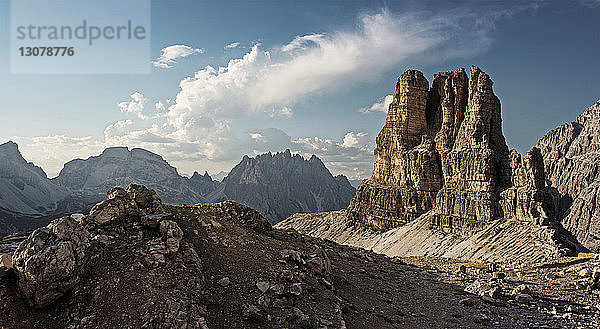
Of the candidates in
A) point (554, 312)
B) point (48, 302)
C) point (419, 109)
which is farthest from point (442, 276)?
point (419, 109)

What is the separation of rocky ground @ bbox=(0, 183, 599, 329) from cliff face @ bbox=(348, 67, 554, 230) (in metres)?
69.2

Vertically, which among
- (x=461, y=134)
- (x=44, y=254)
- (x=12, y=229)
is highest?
(x=461, y=134)

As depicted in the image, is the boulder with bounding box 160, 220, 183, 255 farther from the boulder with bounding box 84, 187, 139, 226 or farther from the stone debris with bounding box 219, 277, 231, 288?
the stone debris with bounding box 219, 277, 231, 288

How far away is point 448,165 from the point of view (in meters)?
119

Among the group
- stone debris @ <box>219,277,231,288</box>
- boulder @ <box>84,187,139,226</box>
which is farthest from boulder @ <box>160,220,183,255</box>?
stone debris @ <box>219,277,231,288</box>

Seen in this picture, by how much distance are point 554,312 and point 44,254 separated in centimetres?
3326

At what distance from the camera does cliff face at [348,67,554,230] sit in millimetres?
94125

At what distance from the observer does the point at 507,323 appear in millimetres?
24312

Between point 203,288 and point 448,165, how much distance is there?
382 feet

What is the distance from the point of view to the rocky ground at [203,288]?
15227 mm

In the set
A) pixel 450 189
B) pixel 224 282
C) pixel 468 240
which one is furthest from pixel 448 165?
pixel 224 282

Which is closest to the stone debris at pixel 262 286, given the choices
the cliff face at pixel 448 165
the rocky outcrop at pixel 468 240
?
the rocky outcrop at pixel 468 240

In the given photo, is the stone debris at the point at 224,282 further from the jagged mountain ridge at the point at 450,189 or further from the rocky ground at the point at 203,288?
the jagged mountain ridge at the point at 450,189

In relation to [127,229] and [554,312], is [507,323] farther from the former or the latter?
[127,229]
